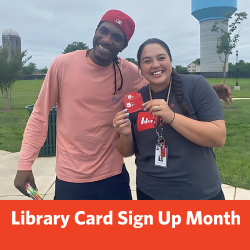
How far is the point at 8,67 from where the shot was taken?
14.0 m

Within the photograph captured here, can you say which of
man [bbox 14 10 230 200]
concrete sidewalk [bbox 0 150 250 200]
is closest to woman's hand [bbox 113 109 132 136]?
man [bbox 14 10 230 200]

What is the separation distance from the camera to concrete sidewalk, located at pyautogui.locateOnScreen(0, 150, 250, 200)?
4.12 meters

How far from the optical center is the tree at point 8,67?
14.0 m

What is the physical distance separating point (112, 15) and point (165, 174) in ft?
4.29

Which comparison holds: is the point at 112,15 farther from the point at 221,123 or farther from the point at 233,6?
the point at 233,6

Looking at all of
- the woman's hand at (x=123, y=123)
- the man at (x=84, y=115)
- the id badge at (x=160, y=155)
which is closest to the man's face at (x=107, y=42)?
the man at (x=84, y=115)

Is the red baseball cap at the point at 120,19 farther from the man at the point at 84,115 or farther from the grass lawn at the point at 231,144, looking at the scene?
the grass lawn at the point at 231,144

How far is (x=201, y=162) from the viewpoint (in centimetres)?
187

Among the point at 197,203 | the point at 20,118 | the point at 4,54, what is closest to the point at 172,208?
the point at 197,203

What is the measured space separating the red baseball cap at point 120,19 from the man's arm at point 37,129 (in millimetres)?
552

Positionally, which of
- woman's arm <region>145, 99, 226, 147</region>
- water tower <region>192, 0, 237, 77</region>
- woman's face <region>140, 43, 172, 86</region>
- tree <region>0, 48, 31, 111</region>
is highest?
water tower <region>192, 0, 237, 77</region>

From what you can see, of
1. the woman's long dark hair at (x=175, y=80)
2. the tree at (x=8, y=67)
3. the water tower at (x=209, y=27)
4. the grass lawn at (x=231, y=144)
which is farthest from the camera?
the water tower at (x=209, y=27)

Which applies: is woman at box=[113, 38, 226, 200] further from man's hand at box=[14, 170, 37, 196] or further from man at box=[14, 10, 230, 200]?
man's hand at box=[14, 170, 37, 196]

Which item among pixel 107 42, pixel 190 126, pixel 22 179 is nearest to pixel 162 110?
pixel 190 126
